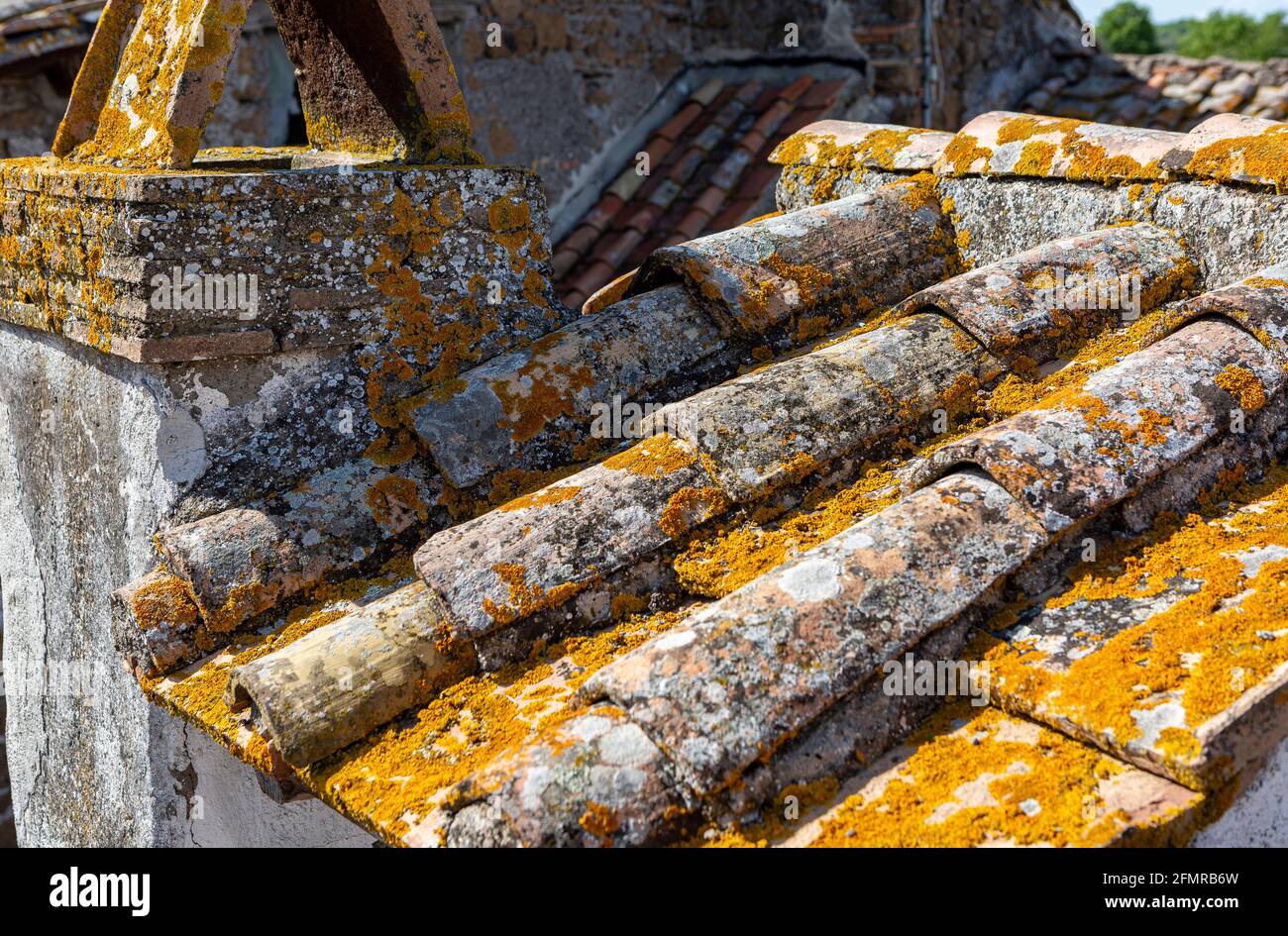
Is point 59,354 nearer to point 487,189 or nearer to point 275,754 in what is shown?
point 487,189

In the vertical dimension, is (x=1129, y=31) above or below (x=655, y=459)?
above

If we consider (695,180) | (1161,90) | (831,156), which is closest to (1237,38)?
(1161,90)

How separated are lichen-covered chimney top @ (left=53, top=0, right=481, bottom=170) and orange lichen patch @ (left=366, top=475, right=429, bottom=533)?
0.90 meters

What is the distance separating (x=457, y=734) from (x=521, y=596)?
29cm

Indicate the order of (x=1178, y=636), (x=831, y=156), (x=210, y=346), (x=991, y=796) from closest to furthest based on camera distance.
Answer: (x=991, y=796), (x=1178, y=636), (x=210, y=346), (x=831, y=156)

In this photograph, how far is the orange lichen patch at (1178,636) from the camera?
5.13ft

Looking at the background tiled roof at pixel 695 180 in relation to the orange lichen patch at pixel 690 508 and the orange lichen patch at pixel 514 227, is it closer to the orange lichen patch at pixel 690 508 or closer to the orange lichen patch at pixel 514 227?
the orange lichen patch at pixel 514 227

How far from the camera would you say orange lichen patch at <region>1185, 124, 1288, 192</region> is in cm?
261

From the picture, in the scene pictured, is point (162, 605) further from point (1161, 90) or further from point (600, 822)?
point (1161, 90)

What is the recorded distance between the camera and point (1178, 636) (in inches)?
66.3

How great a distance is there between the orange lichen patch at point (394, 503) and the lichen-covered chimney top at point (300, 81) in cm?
90

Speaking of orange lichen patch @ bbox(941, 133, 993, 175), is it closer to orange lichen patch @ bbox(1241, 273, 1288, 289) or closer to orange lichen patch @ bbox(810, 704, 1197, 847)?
orange lichen patch @ bbox(1241, 273, 1288, 289)

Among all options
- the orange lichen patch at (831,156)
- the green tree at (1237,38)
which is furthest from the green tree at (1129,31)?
the orange lichen patch at (831,156)
